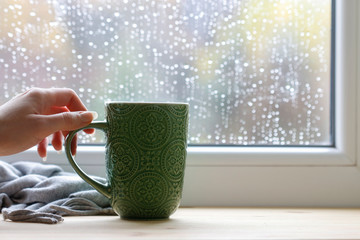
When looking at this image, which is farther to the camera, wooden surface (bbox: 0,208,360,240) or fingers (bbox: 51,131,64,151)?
fingers (bbox: 51,131,64,151)

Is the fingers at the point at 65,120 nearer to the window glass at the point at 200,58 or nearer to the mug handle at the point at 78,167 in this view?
the mug handle at the point at 78,167

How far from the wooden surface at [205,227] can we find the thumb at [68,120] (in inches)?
5.8

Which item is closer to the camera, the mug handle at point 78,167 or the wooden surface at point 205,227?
the wooden surface at point 205,227

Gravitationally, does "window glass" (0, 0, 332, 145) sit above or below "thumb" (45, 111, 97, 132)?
above

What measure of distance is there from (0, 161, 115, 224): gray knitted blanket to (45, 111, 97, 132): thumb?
6.1 inches

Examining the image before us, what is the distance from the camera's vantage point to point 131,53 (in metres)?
1.17

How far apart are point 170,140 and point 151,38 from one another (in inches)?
15.1

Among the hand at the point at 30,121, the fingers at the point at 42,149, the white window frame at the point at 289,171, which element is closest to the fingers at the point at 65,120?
the hand at the point at 30,121

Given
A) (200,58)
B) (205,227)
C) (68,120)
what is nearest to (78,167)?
(68,120)

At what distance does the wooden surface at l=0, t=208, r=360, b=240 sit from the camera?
2.43 feet

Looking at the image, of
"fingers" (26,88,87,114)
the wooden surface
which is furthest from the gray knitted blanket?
"fingers" (26,88,87,114)

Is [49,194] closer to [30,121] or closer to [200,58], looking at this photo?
[30,121]

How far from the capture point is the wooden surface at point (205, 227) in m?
0.74

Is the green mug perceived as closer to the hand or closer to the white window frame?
the hand
